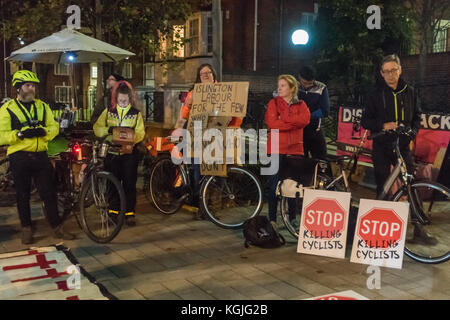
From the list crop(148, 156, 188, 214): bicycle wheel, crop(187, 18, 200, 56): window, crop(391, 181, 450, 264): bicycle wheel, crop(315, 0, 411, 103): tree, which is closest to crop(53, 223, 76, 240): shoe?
crop(148, 156, 188, 214): bicycle wheel

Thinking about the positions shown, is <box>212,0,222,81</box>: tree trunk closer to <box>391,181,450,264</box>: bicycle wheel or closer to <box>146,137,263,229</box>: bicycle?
<box>146,137,263,229</box>: bicycle

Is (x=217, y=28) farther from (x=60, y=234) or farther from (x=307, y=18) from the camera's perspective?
(x=307, y=18)

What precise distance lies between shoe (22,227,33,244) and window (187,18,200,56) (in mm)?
17343

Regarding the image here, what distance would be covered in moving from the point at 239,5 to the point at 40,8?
1137 cm

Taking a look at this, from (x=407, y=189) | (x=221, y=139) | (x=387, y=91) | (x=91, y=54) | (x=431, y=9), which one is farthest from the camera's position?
(x=431, y=9)

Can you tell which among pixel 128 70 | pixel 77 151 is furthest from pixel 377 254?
pixel 128 70

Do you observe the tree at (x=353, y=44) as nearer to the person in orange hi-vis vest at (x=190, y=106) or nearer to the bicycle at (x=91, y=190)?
the person in orange hi-vis vest at (x=190, y=106)

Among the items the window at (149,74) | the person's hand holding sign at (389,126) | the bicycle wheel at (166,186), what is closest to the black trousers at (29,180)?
the bicycle wheel at (166,186)

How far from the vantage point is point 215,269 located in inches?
205

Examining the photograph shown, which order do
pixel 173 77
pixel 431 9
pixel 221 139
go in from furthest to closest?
pixel 173 77 < pixel 431 9 < pixel 221 139

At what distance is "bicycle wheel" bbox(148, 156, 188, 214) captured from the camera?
7.24 m

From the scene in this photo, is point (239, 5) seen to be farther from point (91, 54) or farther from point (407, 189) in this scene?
point (407, 189)
